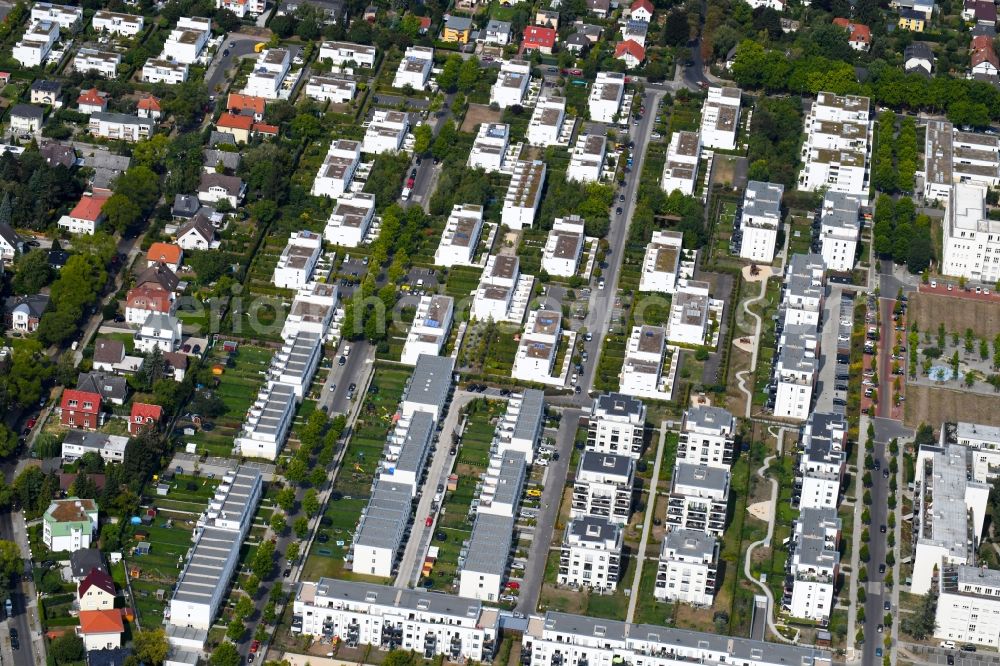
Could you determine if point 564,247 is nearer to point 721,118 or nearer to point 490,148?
point 490,148

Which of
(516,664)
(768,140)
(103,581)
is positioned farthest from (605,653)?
(768,140)

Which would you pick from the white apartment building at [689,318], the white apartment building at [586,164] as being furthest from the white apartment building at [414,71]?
the white apartment building at [689,318]

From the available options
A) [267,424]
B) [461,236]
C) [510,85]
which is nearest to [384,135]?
[510,85]

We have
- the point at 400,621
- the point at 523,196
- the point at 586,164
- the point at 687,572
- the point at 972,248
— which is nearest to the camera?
the point at 400,621

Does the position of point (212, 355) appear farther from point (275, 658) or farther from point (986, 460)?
point (986, 460)

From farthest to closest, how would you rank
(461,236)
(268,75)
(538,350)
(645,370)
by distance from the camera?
(268,75) < (461,236) < (538,350) < (645,370)

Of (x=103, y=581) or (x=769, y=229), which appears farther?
(x=769, y=229)
